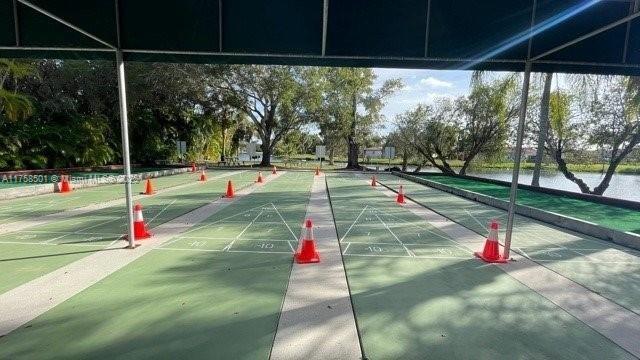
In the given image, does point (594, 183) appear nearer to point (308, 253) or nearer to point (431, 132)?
point (431, 132)

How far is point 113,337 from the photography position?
11.6ft

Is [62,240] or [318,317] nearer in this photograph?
[318,317]

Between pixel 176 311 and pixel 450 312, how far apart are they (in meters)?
3.40

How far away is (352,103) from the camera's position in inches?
1551

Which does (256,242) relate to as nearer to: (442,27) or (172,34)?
(172,34)

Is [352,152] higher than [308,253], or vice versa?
[352,152]

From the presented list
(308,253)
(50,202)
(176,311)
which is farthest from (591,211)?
(50,202)

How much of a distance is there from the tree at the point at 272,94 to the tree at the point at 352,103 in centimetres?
290

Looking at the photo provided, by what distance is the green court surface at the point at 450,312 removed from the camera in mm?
3471

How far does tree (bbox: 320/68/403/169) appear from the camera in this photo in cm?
3766

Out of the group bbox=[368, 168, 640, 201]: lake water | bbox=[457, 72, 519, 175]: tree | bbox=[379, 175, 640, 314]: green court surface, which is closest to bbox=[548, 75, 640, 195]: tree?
bbox=[368, 168, 640, 201]: lake water

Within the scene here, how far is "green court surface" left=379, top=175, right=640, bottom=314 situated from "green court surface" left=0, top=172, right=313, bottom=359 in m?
4.86

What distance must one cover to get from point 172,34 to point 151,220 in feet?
17.9

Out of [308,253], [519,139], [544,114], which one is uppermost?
[544,114]
